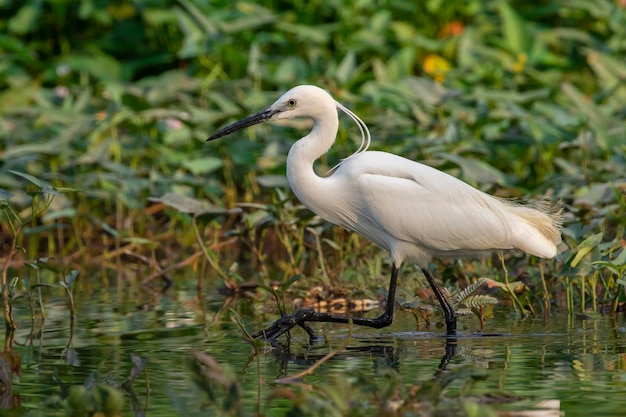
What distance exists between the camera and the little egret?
673 centimetres

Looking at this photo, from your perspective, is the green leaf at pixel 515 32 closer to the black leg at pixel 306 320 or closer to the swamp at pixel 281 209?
the swamp at pixel 281 209

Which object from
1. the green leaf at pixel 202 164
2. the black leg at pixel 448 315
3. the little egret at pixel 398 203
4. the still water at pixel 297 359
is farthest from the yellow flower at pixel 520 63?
the black leg at pixel 448 315

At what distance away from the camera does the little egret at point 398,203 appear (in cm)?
673

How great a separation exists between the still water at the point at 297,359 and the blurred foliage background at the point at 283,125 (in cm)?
58

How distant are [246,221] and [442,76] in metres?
4.40

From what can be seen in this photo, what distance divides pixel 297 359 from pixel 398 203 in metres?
1.16

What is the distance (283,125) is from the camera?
34.9 feet

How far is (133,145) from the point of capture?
11.0 m

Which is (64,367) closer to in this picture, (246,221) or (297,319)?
(297,319)

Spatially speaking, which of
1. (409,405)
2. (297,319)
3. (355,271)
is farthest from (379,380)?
(355,271)

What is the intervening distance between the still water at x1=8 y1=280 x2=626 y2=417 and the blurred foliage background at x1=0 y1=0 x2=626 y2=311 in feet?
1.89

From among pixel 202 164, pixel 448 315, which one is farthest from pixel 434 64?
pixel 448 315

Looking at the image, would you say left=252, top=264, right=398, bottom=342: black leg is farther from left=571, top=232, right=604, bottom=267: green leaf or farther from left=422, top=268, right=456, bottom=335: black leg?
left=571, top=232, right=604, bottom=267: green leaf

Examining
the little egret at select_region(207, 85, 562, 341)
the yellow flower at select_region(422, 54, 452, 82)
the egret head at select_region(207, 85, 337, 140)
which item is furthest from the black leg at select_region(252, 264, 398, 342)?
the yellow flower at select_region(422, 54, 452, 82)
